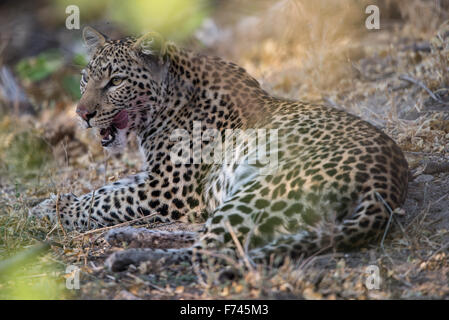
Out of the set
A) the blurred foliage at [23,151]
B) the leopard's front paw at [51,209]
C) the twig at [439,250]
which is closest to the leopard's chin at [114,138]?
the leopard's front paw at [51,209]

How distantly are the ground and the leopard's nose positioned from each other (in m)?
1.02

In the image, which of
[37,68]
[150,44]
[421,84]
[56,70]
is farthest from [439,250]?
[56,70]

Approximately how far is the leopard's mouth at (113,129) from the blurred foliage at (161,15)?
11.7 feet

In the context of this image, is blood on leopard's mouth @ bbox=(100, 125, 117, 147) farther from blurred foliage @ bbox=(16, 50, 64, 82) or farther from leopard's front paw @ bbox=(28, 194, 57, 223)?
blurred foliage @ bbox=(16, 50, 64, 82)

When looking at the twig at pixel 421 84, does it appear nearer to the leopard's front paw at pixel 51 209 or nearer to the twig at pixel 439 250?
the twig at pixel 439 250

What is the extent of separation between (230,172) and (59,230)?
1752 mm

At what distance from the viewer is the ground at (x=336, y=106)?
3.88 metres

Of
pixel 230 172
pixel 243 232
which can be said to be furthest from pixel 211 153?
pixel 243 232

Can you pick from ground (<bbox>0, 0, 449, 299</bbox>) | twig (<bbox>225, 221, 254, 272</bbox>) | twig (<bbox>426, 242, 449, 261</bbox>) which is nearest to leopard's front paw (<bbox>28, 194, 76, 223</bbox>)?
ground (<bbox>0, 0, 449, 299</bbox>)

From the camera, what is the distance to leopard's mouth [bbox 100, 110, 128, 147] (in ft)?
18.7

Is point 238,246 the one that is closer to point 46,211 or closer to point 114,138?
point 114,138

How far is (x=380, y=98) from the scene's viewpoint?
760 cm

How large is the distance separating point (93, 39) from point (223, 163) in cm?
191
